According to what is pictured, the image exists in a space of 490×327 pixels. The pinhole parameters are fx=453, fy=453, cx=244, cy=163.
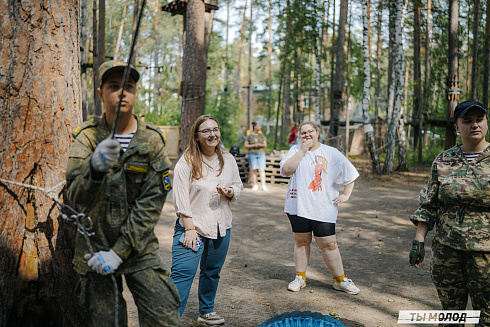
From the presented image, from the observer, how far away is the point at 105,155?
2.21 m

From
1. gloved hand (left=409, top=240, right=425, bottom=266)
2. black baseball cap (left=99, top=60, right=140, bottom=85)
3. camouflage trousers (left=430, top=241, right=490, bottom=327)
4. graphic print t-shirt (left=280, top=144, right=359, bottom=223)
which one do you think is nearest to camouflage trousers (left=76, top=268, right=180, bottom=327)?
black baseball cap (left=99, top=60, right=140, bottom=85)

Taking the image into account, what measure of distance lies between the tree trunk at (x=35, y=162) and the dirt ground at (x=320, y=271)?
55.2 inches

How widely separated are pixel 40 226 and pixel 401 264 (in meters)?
5.11

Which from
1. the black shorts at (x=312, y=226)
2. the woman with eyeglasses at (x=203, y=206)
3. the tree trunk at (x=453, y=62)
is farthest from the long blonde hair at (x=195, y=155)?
the tree trunk at (x=453, y=62)

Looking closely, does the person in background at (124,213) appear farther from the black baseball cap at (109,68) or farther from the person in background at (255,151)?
the person in background at (255,151)

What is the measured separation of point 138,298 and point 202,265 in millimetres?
1651

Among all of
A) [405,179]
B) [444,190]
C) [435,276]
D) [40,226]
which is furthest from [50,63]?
[405,179]

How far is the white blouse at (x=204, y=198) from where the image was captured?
13.0 feet

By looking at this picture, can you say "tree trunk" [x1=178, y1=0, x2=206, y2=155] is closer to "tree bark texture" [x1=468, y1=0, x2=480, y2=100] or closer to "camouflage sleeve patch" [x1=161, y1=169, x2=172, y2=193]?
"camouflage sleeve patch" [x1=161, y1=169, x2=172, y2=193]

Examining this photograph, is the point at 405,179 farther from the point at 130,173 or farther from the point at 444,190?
the point at 130,173

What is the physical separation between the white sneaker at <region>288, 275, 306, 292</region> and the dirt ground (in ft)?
Result: 0.17

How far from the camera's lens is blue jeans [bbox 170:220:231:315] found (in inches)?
151

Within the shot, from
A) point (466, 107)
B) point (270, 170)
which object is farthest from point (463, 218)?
point (270, 170)

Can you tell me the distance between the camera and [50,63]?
10.2 feet
